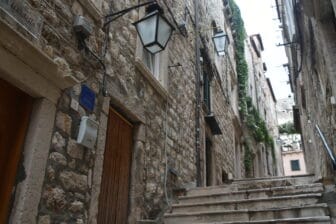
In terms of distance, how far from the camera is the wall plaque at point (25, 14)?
2713 mm

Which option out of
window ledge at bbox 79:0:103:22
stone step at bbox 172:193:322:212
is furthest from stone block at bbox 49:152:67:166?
stone step at bbox 172:193:322:212

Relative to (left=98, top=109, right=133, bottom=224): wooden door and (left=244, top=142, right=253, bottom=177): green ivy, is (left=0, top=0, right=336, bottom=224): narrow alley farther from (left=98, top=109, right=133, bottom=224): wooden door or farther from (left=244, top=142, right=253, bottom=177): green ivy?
(left=244, top=142, right=253, bottom=177): green ivy

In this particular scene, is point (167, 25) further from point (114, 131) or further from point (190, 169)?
point (190, 169)

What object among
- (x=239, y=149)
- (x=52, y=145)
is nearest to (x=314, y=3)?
(x=52, y=145)

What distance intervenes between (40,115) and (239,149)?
466 inches

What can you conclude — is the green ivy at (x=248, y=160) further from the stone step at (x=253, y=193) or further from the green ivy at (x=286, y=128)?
the green ivy at (x=286, y=128)

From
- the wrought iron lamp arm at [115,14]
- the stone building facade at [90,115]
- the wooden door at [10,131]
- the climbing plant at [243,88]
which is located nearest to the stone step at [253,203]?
the stone building facade at [90,115]

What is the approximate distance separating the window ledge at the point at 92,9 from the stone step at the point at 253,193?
121 inches

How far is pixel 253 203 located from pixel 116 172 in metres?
1.92

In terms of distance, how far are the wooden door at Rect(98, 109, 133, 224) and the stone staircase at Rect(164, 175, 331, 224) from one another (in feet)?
2.84

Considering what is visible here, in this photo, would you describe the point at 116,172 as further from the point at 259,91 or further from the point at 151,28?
the point at 259,91

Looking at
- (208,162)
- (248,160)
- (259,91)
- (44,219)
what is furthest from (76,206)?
(259,91)

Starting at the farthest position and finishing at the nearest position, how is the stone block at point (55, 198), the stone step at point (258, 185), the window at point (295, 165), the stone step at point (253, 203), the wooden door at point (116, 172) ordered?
the window at point (295, 165) < the stone step at point (258, 185) < the stone step at point (253, 203) < the wooden door at point (116, 172) < the stone block at point (55, 198)

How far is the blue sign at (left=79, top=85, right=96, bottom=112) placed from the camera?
3579 mm
